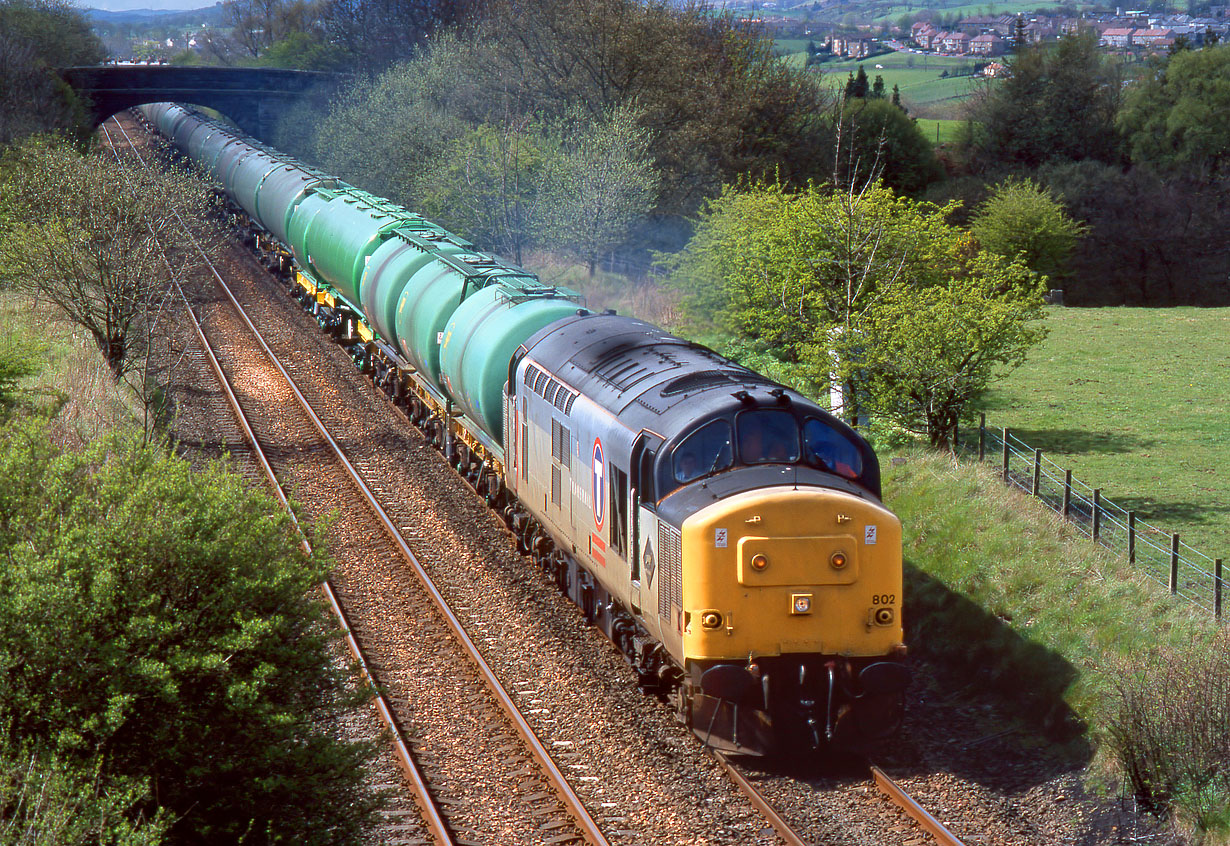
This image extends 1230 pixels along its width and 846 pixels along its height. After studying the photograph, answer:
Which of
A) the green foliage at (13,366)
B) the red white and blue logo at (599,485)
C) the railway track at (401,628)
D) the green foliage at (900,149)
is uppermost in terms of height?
the green foliage at (900,149)

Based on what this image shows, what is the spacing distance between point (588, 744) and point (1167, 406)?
67.1ft

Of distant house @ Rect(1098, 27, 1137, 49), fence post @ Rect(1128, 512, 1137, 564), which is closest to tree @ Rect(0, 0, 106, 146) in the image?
fence post @ Rect(1128, 512, 1137, 564)

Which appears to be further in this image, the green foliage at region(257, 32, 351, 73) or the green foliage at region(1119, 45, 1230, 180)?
the green foliage at region(257, 32, 351, 73)

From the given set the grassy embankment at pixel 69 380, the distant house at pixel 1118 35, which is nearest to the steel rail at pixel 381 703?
the grassy embankment at pixel 69 380

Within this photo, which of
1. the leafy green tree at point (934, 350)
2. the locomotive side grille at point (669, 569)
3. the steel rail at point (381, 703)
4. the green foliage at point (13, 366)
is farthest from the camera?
the leafy green tree at point (934, 350)

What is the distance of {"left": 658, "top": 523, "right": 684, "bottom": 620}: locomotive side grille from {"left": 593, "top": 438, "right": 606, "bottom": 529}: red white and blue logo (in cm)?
202

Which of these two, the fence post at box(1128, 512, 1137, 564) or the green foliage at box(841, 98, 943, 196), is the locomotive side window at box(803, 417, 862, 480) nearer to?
the fence post at box(1128, 512, 1137, 564)

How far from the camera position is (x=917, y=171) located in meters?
74.7

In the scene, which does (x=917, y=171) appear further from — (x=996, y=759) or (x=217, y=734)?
(x=217, y=734)

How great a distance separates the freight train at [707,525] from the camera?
12.2 metres

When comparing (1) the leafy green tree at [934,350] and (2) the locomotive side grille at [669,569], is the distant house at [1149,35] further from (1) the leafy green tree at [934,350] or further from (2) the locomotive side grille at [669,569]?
(2) the locomotive side grille at [669,569]

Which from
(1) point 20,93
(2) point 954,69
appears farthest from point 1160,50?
(1) point 20,93

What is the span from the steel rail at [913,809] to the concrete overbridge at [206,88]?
65.8 m

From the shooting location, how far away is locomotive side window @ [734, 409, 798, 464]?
12852 mm
